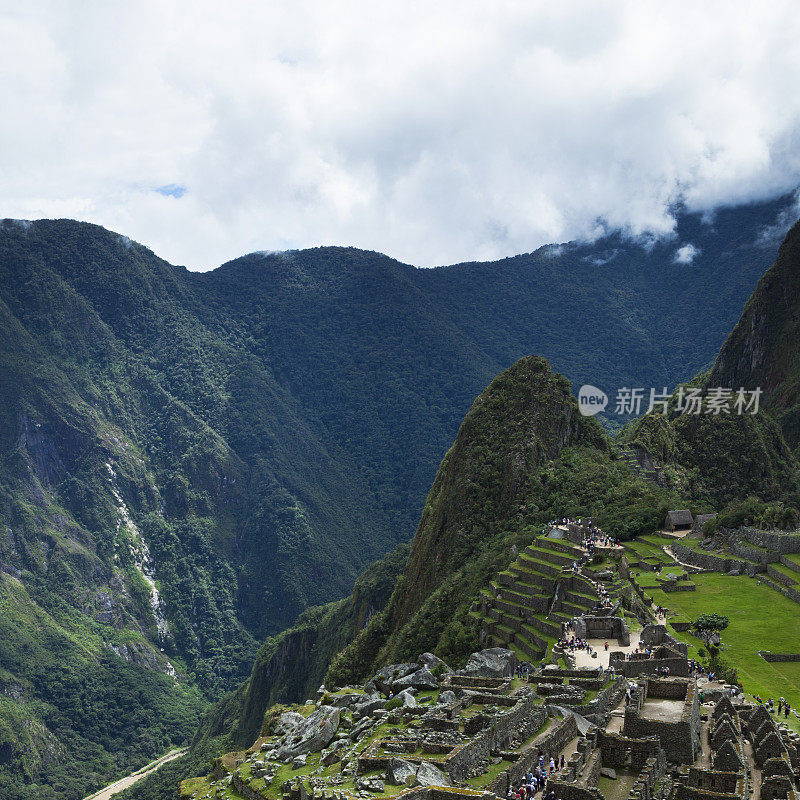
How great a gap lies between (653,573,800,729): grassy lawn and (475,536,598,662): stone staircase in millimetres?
5845

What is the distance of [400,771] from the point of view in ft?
71.9

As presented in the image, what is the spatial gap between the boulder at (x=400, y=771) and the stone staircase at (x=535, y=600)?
2123 centimetres

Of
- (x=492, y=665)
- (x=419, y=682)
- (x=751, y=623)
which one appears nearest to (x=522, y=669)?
(x=492, y=665)

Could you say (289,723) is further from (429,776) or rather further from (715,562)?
(715,562)

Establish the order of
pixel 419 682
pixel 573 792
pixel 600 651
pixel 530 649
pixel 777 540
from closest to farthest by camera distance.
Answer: pixel 573 792
pixel 419 682
pixel 600 651
pixel 530 649
pixel 777 540

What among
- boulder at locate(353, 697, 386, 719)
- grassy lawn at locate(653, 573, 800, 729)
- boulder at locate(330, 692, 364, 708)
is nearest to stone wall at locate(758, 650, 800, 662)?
grassy lawn at locate(653, 573, 800, 729)

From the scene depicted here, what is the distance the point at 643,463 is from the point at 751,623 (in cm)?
5351

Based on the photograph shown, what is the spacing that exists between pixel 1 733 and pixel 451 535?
11740cm

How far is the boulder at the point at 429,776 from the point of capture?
835 inches

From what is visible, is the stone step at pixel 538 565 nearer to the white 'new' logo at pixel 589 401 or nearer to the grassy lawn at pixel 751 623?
the grassy lawn at pixel 751 623

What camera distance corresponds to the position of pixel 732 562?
64.2 m

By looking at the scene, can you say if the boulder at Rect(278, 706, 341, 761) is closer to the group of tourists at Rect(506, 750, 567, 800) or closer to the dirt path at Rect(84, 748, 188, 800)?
the group of tourists at Rect(506, 750, 567, 800)

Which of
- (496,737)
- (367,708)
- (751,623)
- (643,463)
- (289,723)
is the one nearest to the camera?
(496,737)

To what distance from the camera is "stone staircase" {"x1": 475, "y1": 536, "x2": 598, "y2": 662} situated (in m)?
46.3
